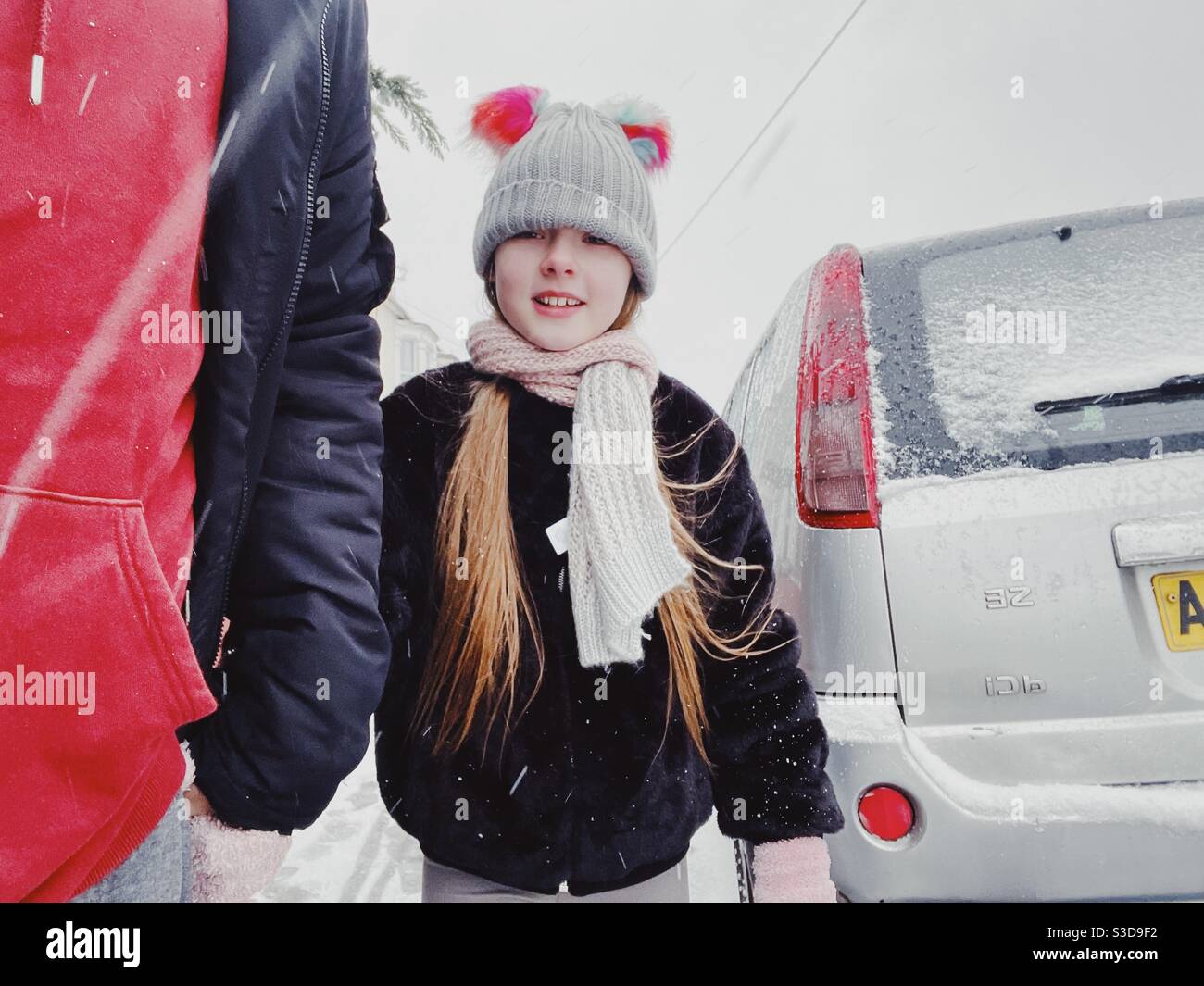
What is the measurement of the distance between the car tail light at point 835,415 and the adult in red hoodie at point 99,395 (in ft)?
4.06

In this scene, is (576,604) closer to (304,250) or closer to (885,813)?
(304,250)

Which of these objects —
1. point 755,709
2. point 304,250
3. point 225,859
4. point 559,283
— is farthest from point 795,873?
point 304,250

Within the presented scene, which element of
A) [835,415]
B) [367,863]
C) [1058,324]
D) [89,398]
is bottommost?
[367,863]

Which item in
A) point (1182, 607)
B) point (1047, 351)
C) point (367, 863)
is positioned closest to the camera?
point (1182, 607)

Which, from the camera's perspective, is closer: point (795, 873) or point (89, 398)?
point (89, 398)

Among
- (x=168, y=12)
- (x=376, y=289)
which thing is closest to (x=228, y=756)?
(x=376, y=289)

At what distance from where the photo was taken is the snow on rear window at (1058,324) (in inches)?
62.0

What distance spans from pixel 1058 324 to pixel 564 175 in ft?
3.37

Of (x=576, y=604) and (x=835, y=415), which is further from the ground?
(x=835, y=415)

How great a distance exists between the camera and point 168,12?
75 centimetres

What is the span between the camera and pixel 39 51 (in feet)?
2.27
